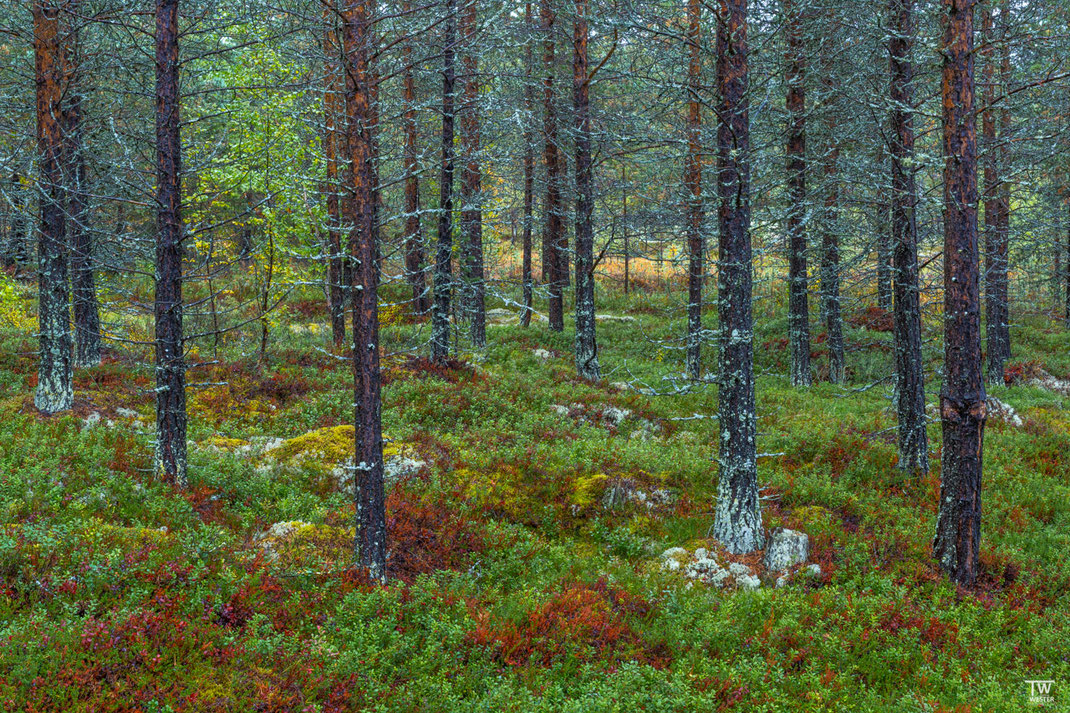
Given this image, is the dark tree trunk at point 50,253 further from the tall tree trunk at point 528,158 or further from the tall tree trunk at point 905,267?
the tall tree trunk at point 905,267

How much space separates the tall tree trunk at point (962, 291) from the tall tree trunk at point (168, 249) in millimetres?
10044

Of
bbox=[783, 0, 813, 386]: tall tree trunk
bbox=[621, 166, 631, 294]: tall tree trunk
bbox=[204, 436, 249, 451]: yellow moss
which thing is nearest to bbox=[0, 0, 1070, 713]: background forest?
bbox=[204, 436, 249, 451]: yellow moss

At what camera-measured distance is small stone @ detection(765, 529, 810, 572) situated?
8359mm

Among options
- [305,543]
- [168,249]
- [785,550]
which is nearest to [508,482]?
[305,543]

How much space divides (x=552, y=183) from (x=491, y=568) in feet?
48.6

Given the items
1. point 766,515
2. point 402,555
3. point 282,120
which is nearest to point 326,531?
Answer: point 402,555

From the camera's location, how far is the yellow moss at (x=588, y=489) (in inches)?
395

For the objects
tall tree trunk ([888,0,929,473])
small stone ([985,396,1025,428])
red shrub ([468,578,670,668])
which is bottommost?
red shrub ([468,578,670,668])

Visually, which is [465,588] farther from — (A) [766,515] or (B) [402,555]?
(A) [766,515]

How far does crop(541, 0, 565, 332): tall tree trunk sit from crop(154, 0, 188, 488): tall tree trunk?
31.5ft

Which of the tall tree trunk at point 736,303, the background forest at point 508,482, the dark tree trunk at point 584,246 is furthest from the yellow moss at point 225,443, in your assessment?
the dark tree trunk at point 584,246

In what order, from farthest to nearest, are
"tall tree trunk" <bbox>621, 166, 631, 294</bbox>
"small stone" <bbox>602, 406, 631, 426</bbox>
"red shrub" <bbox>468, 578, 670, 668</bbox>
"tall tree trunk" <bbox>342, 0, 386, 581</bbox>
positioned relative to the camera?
"tall tree trunk" <bbox>621, 166, 631, 294</bbox> → "small stone" <bbox>602, 406, 631, 426</bbox> → "tall tree trunk" <bbox>342, 0, 386, 581</bbox> → "red shrub" <bbox>468, 578, 670, 668</bbox>

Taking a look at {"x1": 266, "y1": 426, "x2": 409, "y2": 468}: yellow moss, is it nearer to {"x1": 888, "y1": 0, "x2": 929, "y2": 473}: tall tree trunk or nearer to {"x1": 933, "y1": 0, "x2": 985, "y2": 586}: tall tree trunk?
{"x1": 933, "y1": 0, "x2": 985, "y2": 586}: tall tree trunk

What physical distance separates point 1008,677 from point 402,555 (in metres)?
6.73
